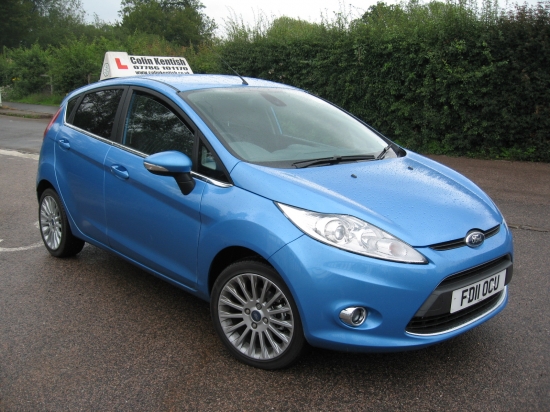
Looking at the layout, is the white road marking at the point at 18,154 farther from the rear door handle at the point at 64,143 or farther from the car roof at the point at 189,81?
the car roof at the point at 189,81

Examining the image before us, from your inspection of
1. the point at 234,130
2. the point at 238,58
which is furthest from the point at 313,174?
the point at 238,58

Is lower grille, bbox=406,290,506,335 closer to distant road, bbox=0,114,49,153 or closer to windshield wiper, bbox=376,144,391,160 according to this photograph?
windshield wiper, bbox=376,144,391,160

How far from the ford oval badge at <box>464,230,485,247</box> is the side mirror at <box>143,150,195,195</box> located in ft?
5.25

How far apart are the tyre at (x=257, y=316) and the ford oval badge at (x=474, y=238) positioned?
981mm

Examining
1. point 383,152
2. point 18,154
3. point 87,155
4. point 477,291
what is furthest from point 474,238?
point 18,154

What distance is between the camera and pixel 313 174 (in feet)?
11.4

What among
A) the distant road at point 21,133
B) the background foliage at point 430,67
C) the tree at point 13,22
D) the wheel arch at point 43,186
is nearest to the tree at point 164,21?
the tree at point 13,22

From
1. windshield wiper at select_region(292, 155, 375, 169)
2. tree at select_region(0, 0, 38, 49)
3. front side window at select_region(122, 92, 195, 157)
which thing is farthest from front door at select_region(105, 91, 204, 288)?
tree at select_region(0, 0, 38, 49)

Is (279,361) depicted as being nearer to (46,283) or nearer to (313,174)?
(313,174)

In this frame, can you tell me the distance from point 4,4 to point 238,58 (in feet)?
222

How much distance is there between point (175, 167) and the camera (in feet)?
11.3

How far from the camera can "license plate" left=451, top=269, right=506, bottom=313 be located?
3016mm

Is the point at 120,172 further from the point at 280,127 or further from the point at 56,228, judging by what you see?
Answer: the point at 56,228

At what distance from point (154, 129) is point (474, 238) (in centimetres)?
222
